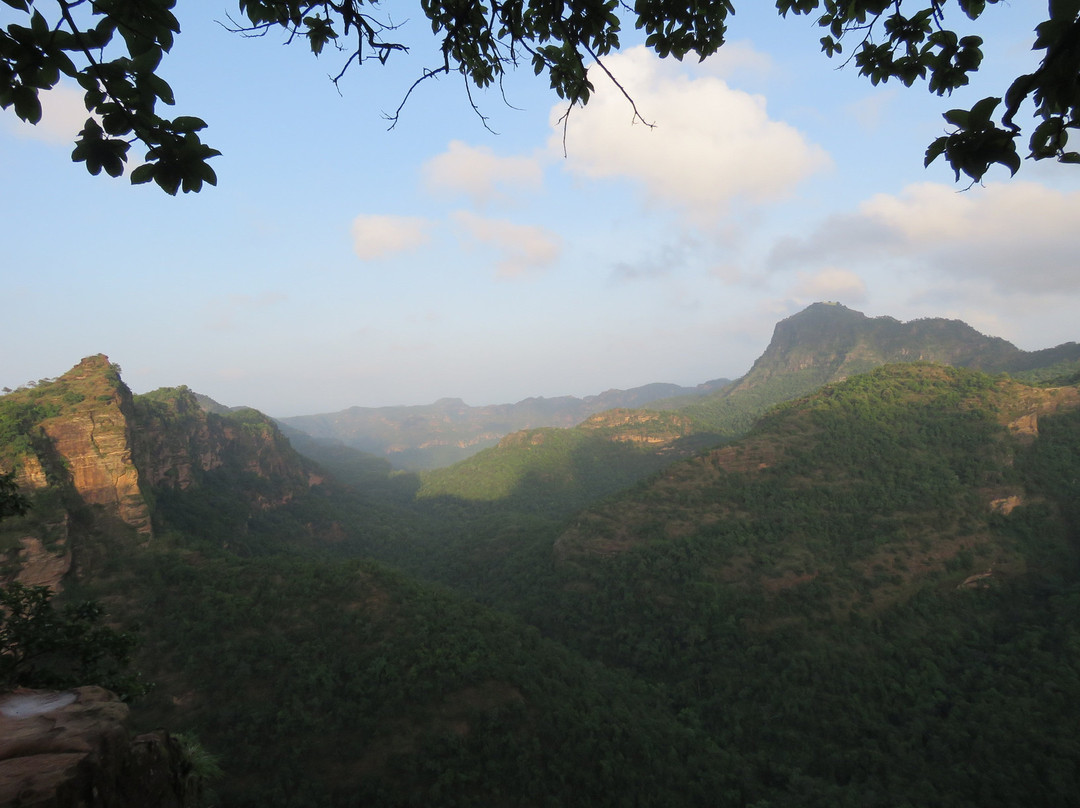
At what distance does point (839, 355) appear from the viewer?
13550 centimetres

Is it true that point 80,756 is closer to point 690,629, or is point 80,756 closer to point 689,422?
point 690,629

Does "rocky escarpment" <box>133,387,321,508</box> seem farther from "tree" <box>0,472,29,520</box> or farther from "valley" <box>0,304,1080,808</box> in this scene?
"tree" <box>0,472,29,520</box>

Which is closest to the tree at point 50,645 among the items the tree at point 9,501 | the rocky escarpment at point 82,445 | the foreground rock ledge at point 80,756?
the foreground rock ledge at point 80,756

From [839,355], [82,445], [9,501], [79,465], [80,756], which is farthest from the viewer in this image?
[839,355]

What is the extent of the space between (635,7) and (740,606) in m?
38.2

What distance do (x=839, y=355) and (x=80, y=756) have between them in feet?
537

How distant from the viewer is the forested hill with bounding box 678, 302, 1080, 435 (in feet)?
319

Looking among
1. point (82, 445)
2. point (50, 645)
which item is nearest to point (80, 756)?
point (50, 645)

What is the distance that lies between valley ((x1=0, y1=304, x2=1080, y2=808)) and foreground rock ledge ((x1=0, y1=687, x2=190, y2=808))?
2.16 m

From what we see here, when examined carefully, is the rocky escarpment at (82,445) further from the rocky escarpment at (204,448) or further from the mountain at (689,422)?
the mountain at (689,422)

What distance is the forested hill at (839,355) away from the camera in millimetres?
97125

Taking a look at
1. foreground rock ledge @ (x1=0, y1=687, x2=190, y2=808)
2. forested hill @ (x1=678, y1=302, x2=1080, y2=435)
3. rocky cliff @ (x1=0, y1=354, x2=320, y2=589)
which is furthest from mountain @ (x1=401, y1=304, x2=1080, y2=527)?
foreground rock ledge @ (x1=0, y1=687, x2=190, y2=808)

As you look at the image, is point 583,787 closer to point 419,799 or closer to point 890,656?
point 419,799

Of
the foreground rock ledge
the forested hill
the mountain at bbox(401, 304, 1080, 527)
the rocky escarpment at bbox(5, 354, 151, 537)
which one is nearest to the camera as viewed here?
the foreground rock ledge
